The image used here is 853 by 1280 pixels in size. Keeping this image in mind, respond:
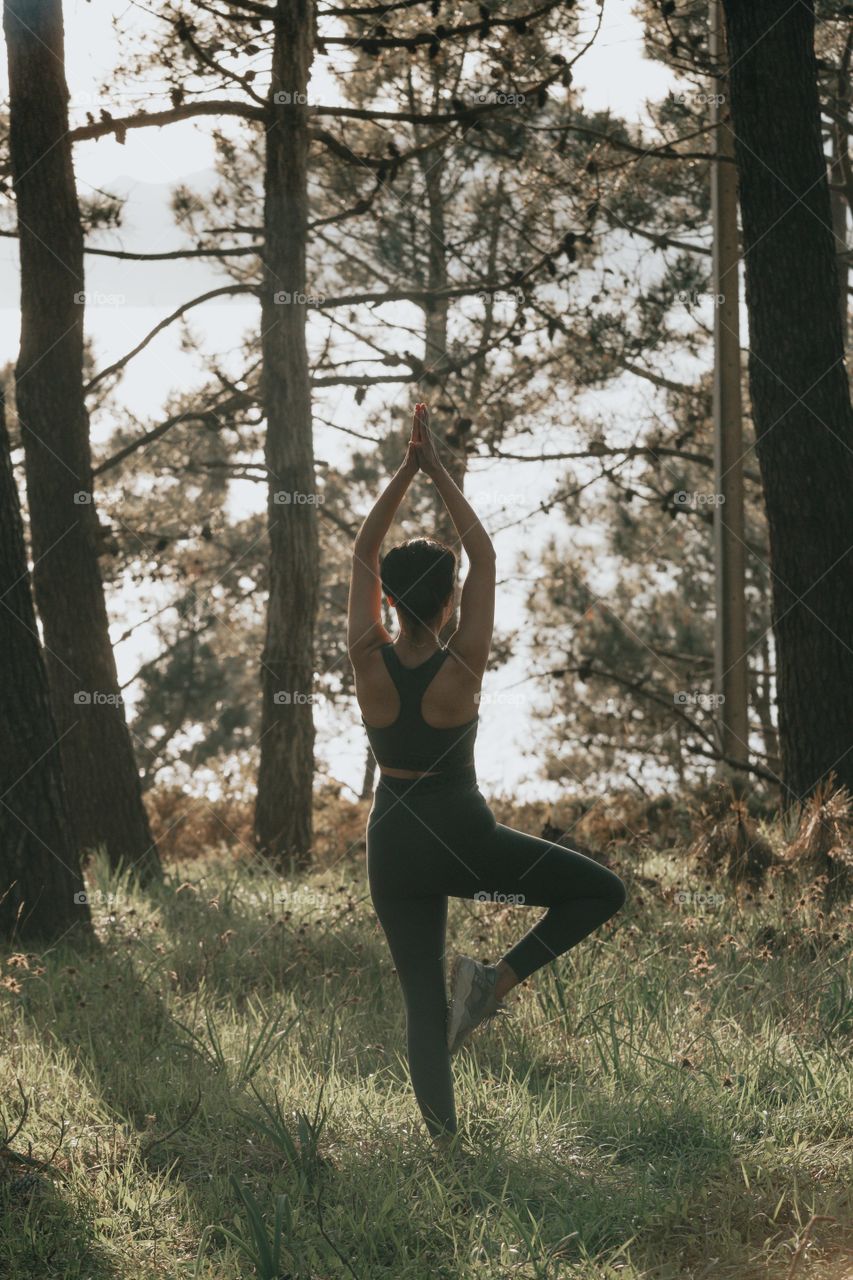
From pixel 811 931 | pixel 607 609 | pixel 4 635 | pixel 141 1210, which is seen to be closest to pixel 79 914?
pixel 4 635

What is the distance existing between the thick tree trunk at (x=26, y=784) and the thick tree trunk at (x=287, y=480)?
131 inches

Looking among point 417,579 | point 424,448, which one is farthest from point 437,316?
point 417,579

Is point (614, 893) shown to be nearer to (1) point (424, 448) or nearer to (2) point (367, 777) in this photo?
(1) point (424, 448)

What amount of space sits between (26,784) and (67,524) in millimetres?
3257

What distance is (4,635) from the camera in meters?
6.81

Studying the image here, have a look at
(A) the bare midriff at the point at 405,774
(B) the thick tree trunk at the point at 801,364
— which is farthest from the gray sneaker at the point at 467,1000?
(B) the thick tree trunk at the point at 801,364

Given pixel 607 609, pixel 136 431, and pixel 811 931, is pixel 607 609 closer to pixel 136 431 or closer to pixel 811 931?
pixel 136 431

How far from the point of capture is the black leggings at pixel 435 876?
12.7 feet

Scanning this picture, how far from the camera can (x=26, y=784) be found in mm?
6812

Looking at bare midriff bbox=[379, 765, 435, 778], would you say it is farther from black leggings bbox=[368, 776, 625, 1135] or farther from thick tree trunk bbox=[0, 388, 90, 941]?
thick tree trunk bbox=[0, 388, 90, 941]

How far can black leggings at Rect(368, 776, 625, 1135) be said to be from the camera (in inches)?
152

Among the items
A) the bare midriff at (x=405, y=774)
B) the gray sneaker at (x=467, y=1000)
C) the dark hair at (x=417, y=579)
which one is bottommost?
the gray sneaker at (x=467, y=1000)

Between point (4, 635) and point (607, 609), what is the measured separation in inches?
532

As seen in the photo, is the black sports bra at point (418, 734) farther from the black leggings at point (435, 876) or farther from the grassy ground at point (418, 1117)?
the grassy ground at point (418, 1117)
